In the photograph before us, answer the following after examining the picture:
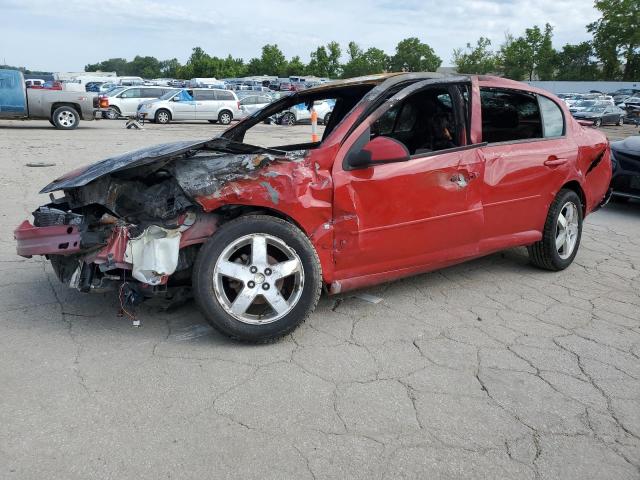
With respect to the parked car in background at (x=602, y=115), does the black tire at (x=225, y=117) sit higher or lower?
lower

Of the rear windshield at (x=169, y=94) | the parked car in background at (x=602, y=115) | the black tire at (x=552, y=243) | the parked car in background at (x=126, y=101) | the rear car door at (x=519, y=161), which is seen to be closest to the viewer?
the rear car door at (x=519, y=161)


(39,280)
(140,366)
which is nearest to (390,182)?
(140,366)

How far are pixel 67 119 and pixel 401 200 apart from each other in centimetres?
1794

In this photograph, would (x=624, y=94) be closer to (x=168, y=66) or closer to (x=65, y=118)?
(x=65, y=118)

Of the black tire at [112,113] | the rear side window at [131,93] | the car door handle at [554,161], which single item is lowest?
the black tire at [112,113]

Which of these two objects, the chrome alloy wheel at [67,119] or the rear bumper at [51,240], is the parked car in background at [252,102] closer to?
the chrome alloy wheel at [67,119]

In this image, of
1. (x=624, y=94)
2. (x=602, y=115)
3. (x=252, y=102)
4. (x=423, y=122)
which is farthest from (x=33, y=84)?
(x=624, y=94)

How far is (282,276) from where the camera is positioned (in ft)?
11.5

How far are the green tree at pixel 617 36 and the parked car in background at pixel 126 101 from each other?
66845mm

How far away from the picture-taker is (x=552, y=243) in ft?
16.3

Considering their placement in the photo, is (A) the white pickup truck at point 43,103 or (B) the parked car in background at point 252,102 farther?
(B) the parked car in background at point 252,102

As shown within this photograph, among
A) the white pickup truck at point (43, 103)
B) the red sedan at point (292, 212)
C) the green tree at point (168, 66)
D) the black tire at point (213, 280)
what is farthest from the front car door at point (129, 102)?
the green tree at point (168, 66)

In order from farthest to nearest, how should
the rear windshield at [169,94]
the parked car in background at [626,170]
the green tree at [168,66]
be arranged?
the green tree at [168,66] < the rear windshield at [169,94] < the parked car in background at [626,170]

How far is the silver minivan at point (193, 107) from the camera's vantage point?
2481 cm
